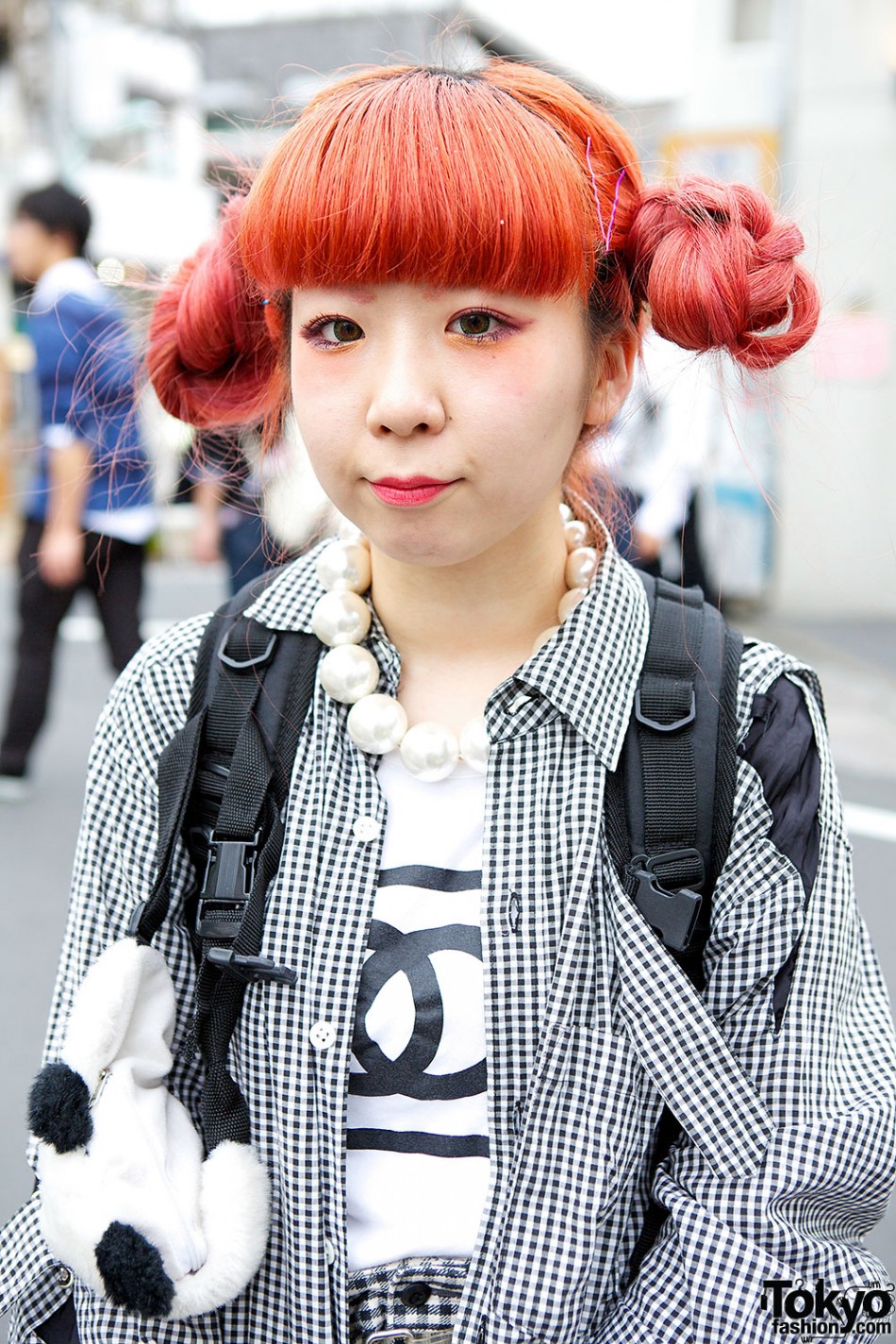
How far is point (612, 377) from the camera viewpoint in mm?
1399

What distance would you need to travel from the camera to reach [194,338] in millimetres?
1488

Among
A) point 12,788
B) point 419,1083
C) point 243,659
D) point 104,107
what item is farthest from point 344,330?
point 104,107

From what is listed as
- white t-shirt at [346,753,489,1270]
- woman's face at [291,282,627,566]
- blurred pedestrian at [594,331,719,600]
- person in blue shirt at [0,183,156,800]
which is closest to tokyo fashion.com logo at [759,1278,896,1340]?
white t-shirt at [346,753,489,1270]

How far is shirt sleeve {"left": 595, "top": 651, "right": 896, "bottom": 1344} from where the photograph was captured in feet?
4.12

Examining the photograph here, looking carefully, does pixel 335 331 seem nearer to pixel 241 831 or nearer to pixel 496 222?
pixel 496 222

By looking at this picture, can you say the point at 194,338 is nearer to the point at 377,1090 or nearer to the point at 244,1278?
the point at 377,1090

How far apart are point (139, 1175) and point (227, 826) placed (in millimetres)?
350

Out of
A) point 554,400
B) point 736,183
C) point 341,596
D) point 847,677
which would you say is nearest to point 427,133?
point 554,400

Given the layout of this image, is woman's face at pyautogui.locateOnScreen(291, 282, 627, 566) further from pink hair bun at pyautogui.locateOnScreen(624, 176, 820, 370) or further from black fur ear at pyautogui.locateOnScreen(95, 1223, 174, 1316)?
black fur ear at pyautogui.locateOnScreen(95, 1223, 174, 1316)

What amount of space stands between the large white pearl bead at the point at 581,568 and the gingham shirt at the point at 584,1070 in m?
0.12

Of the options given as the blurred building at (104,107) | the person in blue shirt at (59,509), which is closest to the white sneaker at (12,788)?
the person in blue shirt at (59,509)

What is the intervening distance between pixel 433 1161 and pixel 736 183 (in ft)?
3.47

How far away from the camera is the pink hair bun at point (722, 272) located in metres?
1.27

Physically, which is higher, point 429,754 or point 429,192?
point 429,192
